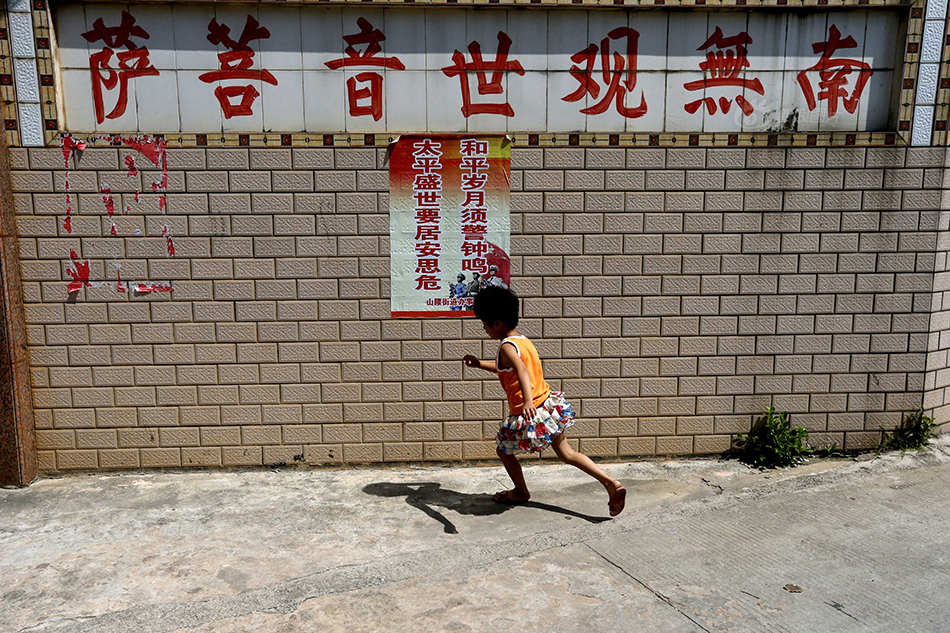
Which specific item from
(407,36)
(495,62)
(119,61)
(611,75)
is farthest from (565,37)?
(119,61)

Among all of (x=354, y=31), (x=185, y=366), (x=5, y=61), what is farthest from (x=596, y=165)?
(x=5, y=61)

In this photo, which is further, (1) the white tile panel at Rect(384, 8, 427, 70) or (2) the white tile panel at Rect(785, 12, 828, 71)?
(2) the white tile panel at Rect(785, 12, 828, 71)

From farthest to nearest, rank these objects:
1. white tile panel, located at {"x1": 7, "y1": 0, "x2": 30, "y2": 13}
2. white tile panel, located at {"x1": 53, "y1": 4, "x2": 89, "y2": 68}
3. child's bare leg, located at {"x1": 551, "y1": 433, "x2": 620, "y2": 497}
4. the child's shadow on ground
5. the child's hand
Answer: white tile panel, located at {"x1": 53, "y1": 4, "x2": 89, "y2": 68} < white tile panel, located at {"x1": 7, "y1": 0, "x2": 30, "y2": 13} < the child's shadow on ground < child's bare leg, located at {"x1": 551, "y1": 433, "x2": 620, "y2": 497} < the child's hand

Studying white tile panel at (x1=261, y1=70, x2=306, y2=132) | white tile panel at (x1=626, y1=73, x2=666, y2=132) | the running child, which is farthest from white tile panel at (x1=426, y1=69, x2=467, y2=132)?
the running child

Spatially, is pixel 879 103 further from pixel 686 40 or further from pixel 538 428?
pixel 538 428

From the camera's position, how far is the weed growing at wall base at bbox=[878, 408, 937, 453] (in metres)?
5.41

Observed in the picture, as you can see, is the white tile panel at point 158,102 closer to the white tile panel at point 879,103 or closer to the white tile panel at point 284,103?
the white tile panel at point 284,103

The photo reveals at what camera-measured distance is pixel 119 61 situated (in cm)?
481

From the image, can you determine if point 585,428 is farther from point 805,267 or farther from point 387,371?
point 805,267

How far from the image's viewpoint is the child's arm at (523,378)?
13.4ft

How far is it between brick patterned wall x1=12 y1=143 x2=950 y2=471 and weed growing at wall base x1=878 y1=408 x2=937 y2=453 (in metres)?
0.11

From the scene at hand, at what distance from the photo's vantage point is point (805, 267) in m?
5.25

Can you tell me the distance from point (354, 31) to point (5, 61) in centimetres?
226

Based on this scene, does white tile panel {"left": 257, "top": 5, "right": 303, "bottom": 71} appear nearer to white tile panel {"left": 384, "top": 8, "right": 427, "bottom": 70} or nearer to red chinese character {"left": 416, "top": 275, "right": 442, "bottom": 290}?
white tile panel {"left": 384, "top": 8, "right": 427, "bottom": 70}
